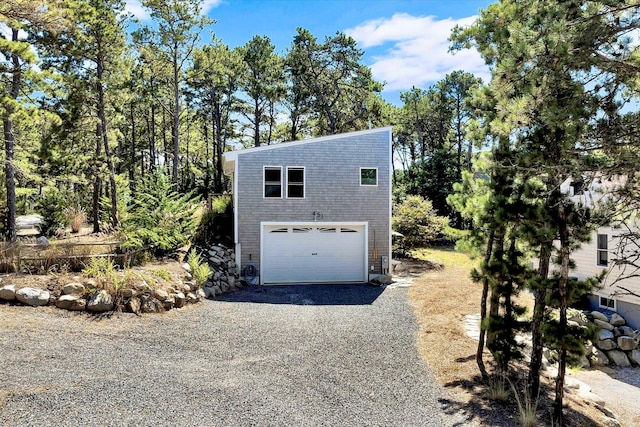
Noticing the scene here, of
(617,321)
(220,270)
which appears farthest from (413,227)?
(220,270)

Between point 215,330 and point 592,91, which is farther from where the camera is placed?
point 215,330

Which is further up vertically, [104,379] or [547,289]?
[547,289]

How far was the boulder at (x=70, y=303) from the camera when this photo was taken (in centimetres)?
839

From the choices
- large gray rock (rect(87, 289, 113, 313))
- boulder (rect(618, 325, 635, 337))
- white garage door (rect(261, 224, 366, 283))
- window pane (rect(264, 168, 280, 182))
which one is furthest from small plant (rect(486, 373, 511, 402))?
window pane (rect(264, 168, 280, 182))

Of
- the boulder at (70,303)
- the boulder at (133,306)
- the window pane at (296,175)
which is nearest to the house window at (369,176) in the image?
the window pane at (296,175)

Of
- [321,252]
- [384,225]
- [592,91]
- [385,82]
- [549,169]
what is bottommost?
[321,252]

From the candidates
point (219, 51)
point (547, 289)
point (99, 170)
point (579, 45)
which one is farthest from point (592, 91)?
point (219, 51)

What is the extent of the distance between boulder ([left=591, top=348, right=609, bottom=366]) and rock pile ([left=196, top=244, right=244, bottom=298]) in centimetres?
1062

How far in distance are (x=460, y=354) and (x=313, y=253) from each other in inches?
297

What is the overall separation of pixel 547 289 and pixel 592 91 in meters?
2.54

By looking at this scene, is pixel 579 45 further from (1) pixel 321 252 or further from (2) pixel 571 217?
(1) pixel 321 252

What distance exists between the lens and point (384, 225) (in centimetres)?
1487

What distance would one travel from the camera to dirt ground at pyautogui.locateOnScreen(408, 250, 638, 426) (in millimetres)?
5495

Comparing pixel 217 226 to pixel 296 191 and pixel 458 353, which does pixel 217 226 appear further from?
pixel 458 353
